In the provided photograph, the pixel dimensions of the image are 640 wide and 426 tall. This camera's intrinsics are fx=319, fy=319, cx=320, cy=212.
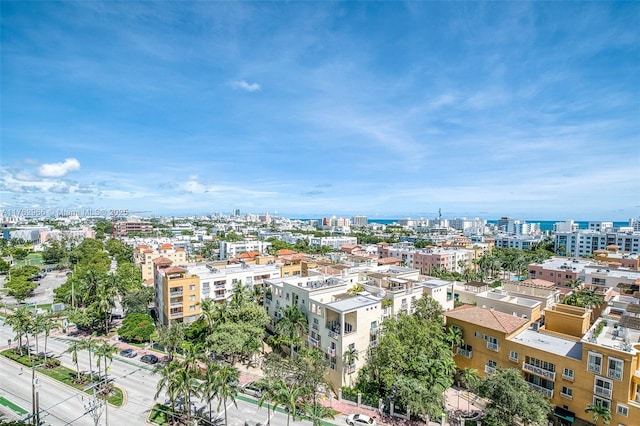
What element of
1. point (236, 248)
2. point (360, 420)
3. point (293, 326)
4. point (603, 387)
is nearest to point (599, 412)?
point (603, 387)

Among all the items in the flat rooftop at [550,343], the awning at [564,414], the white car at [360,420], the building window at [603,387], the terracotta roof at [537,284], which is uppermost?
the terracotta roof at [537,284]

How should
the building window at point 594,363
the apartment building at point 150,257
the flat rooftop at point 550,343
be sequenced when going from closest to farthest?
the building window at point 594,363 → the flat rooftop at point 550,343 → the apartment building at point 150,257

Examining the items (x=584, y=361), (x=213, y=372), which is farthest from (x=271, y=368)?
(x=584, y=361)

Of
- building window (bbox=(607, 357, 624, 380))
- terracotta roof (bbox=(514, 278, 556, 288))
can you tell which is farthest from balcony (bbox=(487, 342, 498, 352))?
terracotta roof (bbox=(514, 278, 556, 288))

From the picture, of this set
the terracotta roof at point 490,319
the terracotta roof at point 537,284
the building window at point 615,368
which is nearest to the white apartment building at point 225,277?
the terracotta roof at point 490,319

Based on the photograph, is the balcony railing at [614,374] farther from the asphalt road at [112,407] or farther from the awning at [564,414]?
the asphalt road at [112,407]

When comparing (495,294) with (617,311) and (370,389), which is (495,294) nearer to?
(617,311)
